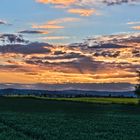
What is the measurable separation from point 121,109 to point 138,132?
50594 millimetres

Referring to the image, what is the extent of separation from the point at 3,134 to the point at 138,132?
14.9 meters

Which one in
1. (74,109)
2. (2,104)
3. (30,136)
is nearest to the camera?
(30,136)

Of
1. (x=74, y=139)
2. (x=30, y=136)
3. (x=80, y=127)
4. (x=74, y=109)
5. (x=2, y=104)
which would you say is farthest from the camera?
(x=2, y=104)

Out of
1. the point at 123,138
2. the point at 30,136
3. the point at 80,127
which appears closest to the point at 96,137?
the point at 123,138

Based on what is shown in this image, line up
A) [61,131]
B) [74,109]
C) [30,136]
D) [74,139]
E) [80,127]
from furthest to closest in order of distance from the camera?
[74,109] < [80,127] < [61,131] < [30,136] < [74,139]

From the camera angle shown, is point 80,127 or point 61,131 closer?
point 61,131

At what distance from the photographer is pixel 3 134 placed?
1892 inches

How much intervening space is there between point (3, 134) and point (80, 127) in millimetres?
12706

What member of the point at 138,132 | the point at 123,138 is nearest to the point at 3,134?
the point at 123,138

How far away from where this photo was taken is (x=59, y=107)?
104 m

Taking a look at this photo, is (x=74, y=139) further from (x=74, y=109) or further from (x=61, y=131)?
(x=74, y=109)

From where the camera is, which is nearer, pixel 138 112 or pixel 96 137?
pixel 96 137

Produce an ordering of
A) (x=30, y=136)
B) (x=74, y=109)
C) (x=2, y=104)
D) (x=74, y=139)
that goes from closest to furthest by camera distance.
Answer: (x=74, y=139), (x=30, y=136), (x=74, y=109), (x=2, y=104)

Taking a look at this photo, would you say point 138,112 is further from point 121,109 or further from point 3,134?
point 3,134
